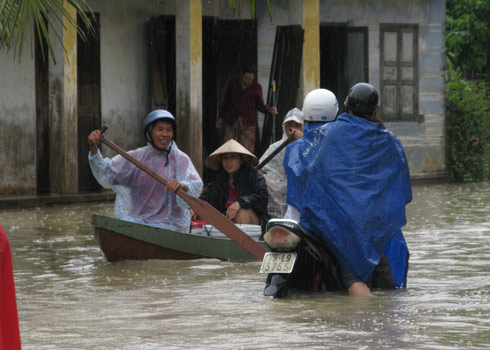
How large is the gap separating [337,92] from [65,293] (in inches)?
497

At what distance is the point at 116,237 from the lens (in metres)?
9.35

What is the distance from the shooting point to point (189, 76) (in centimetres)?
1568

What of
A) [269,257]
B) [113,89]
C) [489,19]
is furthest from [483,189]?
[269,257]

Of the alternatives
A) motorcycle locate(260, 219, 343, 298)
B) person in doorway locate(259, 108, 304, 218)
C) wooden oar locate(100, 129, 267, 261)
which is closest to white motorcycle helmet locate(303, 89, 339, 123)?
motorcycle locate(260, 219, 343, 298)

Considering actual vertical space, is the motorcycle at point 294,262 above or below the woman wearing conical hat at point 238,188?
below

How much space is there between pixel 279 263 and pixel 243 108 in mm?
9787

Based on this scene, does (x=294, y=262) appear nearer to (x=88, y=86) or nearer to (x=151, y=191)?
(x=151, y=191)

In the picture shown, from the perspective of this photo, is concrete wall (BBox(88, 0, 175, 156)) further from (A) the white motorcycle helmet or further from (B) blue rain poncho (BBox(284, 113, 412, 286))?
(B) blue rain poncho (BBox(284, 113, 412, 286))

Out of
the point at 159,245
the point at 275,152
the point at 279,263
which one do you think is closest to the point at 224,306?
the point at 279,263

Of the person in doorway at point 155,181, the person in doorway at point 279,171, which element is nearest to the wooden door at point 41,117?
the person in doorway at point 279,171

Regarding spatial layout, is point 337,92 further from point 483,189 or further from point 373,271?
point 373,271

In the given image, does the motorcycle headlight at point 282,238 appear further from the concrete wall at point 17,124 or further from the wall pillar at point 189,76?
the concrete wall at point 17,124

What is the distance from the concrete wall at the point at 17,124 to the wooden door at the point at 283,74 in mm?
3883

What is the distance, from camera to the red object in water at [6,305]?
8.84 feet
